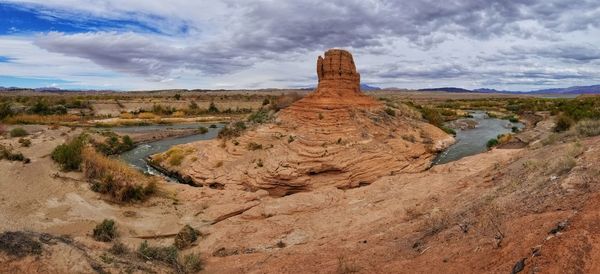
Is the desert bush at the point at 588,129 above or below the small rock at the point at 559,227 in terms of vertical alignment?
above

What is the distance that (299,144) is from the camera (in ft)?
88.3

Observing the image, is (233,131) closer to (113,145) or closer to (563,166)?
(113,145)

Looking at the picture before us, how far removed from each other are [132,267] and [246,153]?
1870 centimetres

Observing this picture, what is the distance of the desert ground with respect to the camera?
25.9 feet

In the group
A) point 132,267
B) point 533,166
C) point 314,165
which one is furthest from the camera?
point 314,165

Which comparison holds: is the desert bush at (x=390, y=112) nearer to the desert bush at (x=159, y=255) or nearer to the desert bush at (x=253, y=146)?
the desert bush at (x=253, y=146)

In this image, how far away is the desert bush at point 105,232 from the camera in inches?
557

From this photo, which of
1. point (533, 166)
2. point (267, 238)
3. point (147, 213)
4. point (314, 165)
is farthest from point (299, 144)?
point (533, 166)

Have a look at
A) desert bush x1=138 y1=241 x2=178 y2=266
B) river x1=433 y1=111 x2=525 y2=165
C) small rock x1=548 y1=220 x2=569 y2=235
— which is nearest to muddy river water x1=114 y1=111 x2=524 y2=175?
river x1=433 y1=111 x2=525 y2=165

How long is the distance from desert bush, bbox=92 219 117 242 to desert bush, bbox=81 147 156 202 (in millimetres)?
3814

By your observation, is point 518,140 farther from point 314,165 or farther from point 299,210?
point 299,210

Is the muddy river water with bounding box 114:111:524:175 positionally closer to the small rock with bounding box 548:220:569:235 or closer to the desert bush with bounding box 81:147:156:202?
the desert bush with bounding box 81:147:156:202

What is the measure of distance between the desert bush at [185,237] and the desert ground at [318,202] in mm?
64

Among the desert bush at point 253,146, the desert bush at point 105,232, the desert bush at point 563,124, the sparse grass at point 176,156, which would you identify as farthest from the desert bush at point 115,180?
the desert bush at point 563,124
